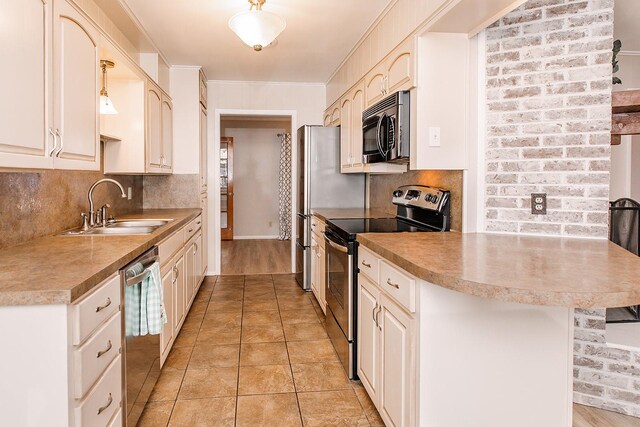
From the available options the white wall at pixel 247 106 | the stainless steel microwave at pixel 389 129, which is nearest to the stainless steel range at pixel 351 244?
the stainless steel microwave at pixel 389 129

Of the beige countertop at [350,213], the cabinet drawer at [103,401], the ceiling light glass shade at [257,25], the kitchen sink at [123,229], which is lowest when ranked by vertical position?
the cabinet drawer at [103,401]

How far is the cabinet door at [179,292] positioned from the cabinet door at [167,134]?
1.21 metres

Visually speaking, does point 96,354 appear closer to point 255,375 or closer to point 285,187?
point 255,375

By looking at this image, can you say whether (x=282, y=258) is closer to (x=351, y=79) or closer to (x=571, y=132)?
(x=351, y=79)

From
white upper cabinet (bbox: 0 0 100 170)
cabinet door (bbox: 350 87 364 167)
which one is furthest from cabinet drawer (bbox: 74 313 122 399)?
cabinet door (bbox: 350 87 364 167)

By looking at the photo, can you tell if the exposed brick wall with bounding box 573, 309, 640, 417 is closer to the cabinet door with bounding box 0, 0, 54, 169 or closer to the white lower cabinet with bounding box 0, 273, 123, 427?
the white lower cabinet with bounding box 0, 273, 123, 427

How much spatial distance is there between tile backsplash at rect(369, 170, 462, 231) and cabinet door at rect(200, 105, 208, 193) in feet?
6.16

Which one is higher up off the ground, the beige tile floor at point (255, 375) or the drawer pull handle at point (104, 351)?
the drawer pull handle at point (104, 351)

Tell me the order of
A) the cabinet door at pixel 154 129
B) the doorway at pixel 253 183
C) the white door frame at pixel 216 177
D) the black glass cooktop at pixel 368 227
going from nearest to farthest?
the black glass cooktop at pixel 368 227 < the cabinet door at pixel 154 129 < the white door frame at pixel 216 177 < the doorway at pixel 253 183

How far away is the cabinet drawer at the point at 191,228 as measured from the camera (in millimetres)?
3500

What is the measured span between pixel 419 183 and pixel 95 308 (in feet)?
7.54

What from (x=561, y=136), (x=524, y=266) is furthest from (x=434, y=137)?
(x=524, y=266)

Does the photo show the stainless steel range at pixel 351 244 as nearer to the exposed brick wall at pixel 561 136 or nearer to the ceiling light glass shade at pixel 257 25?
the exposed brick wall at pixel 561 136

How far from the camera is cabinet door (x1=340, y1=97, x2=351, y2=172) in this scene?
3982 mm
